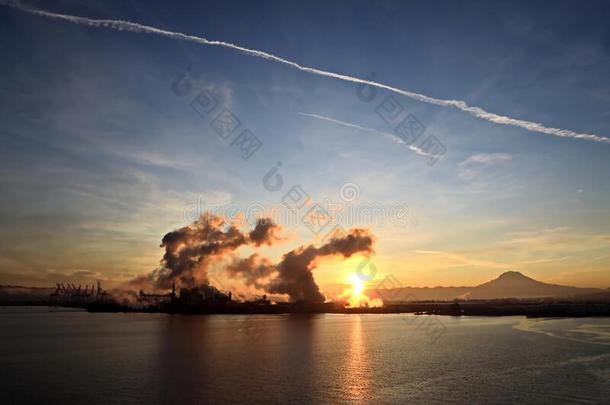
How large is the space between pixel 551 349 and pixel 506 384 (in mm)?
41349

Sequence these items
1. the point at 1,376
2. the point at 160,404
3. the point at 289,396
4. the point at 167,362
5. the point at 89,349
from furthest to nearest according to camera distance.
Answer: the point at 89,349 → the point at 167,362 → the point at 1,376 → the point at 289,396 → the point at 160,404

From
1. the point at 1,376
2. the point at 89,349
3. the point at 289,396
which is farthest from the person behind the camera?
the point at 89,349

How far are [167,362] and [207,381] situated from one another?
2037 cm

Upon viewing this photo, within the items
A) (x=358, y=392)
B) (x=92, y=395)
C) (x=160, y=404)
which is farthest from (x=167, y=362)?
(x=358, y=392)

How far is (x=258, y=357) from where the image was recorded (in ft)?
255

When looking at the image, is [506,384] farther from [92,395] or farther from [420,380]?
[92,395]

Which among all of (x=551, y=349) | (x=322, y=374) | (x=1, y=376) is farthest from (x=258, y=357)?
(x=551, y=349)

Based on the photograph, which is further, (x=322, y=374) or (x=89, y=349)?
(x=89, y=349)

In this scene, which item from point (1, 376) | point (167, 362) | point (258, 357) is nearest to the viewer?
point (1, 376)

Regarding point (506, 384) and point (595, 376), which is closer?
point (506, 384)

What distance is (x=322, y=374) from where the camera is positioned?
61281 millimetres

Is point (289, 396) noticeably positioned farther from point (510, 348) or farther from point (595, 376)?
point (510, 348)

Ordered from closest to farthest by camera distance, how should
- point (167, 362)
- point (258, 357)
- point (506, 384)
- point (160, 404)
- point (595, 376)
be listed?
point (160, 404) → point (506, 384) → point (595, 376) → point (167, 362) → point (258, 357)

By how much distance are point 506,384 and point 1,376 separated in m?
64.5
